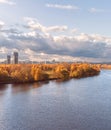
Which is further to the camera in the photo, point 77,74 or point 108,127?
point 77,74

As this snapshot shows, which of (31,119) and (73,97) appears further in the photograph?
(73,97)

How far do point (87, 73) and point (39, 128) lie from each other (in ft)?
195

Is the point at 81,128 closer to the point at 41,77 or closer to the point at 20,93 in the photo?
the point at 20,93

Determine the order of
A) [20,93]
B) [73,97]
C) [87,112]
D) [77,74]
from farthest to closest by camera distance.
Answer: [77,74], [20,93], [73,97], [87,112]

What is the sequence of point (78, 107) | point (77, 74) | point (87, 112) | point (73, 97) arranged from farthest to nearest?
point (77, 74)
point (73, 97)
point (78, 107)
point (87, 112)

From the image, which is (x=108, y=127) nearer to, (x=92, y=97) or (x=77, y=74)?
(x=92, y=97)

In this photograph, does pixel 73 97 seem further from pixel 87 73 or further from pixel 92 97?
pixel 87 73

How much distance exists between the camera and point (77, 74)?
7350 cm

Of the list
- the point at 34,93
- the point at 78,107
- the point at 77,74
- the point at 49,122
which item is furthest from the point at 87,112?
the point at 77,74

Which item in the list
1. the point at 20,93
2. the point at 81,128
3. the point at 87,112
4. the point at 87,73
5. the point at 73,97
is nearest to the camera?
the point at 81,128

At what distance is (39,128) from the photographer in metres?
21.8

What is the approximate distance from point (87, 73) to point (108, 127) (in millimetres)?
58698

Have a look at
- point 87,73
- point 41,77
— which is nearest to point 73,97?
point 41,77

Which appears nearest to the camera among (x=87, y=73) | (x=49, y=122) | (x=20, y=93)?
(x=49, y=122)
